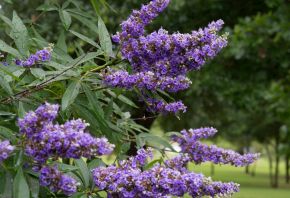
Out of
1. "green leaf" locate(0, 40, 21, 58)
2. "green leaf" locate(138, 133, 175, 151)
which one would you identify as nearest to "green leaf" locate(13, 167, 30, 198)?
"green leaf" locate(0, 40, 21, 58)

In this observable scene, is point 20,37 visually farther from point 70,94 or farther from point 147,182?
point 147,182

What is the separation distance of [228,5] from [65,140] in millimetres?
8905

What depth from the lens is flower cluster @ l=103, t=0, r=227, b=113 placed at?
9.90ft

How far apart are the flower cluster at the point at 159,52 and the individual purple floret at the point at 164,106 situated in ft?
0.75

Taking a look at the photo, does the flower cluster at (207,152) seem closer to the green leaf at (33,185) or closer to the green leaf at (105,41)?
the green leaf at (105,41)

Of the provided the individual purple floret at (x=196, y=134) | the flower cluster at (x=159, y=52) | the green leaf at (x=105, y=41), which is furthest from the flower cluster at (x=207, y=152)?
the green leaf at (x=105, y=41)

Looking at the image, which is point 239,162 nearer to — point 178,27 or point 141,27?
point 141,27

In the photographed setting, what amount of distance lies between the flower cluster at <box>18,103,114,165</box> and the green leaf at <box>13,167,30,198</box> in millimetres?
216

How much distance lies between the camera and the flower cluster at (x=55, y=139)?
2.25 meters

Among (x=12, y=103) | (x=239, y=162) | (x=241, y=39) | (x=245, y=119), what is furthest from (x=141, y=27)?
(x=245, y=119)

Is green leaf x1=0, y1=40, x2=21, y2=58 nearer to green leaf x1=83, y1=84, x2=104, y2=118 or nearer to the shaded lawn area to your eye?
green leaf x1=83, y1=84, x2=104, y2=118

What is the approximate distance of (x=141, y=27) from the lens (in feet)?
10.4

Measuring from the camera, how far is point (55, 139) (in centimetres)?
226

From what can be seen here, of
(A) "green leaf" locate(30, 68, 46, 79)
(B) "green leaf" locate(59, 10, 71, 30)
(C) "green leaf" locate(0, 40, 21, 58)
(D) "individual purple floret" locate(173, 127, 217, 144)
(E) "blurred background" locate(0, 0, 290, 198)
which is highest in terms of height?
(E) "blurred background" locate(0, 0, 290, 198)
